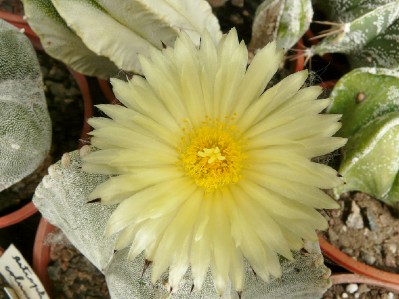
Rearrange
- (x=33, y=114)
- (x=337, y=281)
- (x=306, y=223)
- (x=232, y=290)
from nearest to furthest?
1. (x=306, y=223)
2. (x=232, y=290)
3. (x=33, y=114)
4. (x=337, y=281)

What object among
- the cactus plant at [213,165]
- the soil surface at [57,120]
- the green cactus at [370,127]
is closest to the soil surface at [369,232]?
the green cactus at [370,127]

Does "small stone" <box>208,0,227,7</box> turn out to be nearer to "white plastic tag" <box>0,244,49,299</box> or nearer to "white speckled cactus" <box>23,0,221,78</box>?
"white speckled cactus" <box>23,0,221,78</box>

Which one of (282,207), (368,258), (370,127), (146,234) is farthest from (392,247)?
(146,234)

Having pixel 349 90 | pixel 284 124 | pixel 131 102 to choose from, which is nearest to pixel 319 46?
pixel 349 90

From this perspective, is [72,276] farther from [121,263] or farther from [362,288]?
Answer: [362,288]

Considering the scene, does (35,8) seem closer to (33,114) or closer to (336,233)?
(33,114)

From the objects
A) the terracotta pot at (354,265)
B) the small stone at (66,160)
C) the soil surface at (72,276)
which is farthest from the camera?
the soil surface at (72,276)

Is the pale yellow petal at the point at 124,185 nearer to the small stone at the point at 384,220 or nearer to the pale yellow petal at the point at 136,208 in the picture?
the pale yellow petal at the point at 136,208
